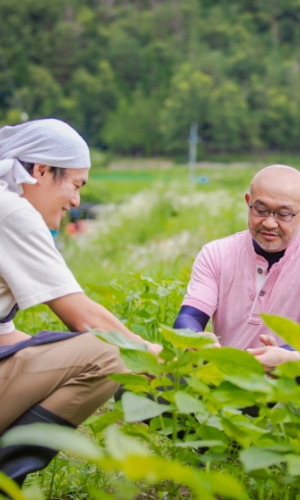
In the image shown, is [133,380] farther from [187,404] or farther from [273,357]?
[273,357]

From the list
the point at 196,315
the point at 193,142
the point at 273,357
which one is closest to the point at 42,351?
the point at 273,357

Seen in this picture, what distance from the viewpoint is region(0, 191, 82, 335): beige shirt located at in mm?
1703

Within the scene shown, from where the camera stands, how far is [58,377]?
1.69 m

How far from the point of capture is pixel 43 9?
88562 millimetres

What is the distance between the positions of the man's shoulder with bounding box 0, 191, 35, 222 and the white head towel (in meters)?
0.10

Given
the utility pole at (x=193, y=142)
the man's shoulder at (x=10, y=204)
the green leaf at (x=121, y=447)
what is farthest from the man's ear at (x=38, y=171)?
the utility pole at (x=193, y=142)

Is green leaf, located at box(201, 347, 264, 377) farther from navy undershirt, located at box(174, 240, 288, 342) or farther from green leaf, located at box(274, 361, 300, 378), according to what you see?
navy undershirt, located at box(174, 240, 288, 342)

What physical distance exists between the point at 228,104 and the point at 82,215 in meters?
58.9

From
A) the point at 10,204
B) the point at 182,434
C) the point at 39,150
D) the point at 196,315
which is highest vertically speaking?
the point at 39,150

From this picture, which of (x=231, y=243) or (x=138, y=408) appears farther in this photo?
(x=231, y=243)

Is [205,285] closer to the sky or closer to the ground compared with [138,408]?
closer to the ground

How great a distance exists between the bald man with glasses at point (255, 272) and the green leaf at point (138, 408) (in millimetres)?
828

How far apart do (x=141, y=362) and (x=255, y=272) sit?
3.22ft

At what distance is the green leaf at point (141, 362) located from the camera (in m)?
1.45
